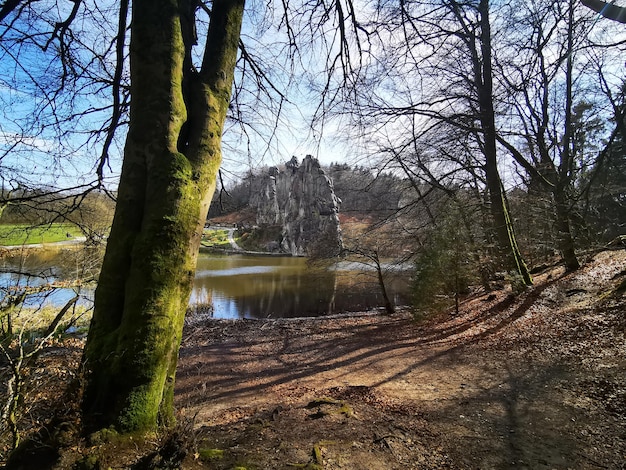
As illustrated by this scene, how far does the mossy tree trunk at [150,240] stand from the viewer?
2.01 m

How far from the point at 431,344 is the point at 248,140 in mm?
6562

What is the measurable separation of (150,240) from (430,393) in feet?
14.6

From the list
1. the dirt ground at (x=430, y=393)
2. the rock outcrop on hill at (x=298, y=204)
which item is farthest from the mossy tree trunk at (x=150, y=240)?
the rock outcrop on hill at (x=298, y=204)

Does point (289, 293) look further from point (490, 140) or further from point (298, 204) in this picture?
point (298, 204)

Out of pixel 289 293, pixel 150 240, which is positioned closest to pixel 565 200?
pixel 150 240

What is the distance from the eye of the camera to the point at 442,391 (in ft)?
15.9

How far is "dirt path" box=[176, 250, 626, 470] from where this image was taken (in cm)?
282

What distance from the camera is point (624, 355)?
14.9ft

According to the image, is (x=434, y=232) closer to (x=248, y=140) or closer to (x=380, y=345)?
(x=380, y=345)

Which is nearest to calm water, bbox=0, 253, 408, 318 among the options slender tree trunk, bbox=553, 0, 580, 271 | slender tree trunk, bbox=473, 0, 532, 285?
slender tree trunk, bbox=473, 0, 532, 285

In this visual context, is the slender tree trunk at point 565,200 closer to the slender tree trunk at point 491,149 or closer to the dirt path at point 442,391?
the dirt path at point 442,391

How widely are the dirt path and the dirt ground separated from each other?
0.07 feet

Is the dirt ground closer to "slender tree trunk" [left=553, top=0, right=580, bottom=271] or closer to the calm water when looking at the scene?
"slender tree trunk" [left=553, top=0, right=580, bottom=271]

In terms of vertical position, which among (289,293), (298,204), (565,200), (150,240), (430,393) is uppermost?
(298,204)
